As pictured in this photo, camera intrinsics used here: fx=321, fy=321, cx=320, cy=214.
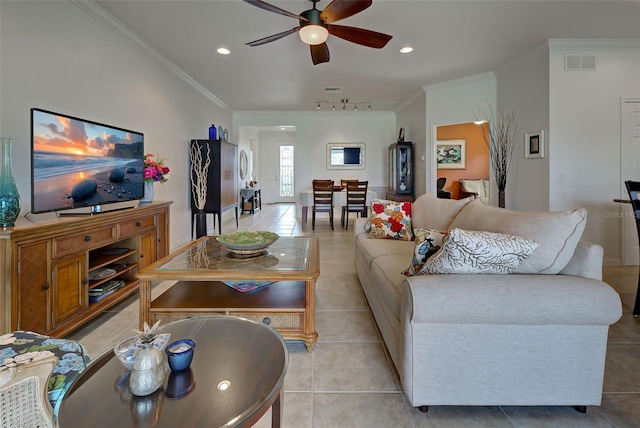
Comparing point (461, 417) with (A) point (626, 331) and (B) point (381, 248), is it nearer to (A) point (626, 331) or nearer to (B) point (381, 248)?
(B) point (381, 248)

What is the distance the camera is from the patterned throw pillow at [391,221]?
3049mm

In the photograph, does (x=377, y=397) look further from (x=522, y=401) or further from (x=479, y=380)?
(x=522, y=401)

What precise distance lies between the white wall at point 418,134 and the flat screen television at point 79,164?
15.8ft

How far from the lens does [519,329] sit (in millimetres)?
1352

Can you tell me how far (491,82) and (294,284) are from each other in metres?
4.70

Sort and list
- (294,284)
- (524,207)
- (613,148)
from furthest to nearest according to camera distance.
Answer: (524,207) → (613,148) → (294,284)

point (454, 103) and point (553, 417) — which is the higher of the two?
point (454, 103)

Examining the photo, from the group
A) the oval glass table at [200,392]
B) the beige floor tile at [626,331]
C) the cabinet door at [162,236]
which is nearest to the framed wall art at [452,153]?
the beige floor tile at [626,331]

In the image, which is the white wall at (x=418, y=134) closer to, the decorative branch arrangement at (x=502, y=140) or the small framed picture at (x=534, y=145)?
the decorative branch arrangement at (x=502, y=140)

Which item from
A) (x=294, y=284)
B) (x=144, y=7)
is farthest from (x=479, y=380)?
(x=144, y=7)

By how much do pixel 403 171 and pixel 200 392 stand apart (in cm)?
646

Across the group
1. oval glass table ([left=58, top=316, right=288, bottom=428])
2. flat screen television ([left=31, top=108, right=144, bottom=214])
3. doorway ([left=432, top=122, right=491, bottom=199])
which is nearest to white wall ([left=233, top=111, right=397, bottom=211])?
doorway ([left=432, top=122, right=491, bottom=199])

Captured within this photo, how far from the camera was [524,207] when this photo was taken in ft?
14.5

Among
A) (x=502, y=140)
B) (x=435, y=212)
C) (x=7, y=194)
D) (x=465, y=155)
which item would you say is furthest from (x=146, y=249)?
(x=465, y=155)
